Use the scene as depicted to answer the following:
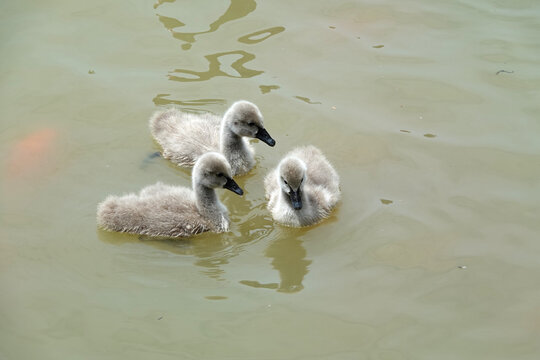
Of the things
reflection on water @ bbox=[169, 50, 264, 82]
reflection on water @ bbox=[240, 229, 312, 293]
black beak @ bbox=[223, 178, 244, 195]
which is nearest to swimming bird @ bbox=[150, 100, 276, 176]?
black beak @ bbox=[223, 178, 244, 195]

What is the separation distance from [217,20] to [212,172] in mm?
2900

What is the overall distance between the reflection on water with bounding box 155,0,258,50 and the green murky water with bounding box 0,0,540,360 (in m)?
0.02

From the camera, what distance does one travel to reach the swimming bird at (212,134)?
19.9 feet

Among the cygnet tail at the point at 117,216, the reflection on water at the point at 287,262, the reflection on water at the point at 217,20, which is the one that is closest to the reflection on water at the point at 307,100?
the reflection on water at the point at 217,20

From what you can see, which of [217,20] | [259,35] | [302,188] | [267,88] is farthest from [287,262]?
[217,20]

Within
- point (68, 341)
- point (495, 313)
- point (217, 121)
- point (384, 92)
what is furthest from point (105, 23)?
point (495, 313)

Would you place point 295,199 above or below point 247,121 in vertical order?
below

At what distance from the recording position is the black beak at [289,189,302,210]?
5496mm

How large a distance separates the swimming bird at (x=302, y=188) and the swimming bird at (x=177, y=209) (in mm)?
365

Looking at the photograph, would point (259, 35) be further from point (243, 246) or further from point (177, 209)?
point (243, 246)

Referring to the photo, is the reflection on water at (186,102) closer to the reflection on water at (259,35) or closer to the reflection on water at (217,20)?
the reflection on water at (217,20)

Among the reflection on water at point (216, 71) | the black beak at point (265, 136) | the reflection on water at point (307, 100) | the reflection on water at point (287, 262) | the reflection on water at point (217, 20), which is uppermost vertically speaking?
the reflection on water at point (217, 20)

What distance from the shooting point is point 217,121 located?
6.60 metres

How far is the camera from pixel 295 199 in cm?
552
